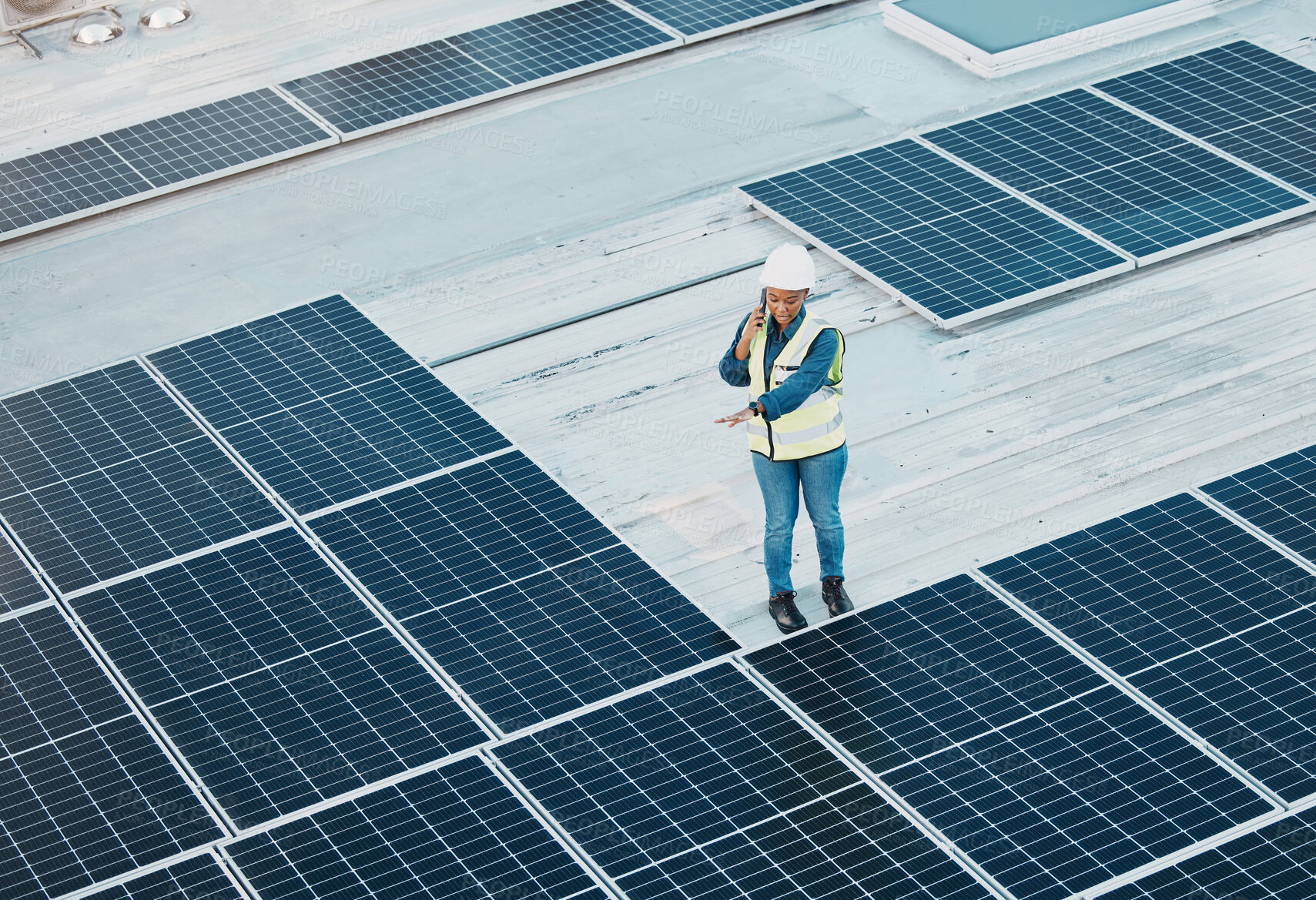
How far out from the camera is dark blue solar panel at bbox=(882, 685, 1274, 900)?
9297mm

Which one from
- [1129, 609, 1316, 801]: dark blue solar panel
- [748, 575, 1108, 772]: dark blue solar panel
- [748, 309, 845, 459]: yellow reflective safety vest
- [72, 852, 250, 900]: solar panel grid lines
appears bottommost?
[72, 852, 250, 900]: solar panel grid lines

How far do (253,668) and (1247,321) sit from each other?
7816mm

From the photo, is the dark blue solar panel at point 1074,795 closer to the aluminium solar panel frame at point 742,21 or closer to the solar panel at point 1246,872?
the solar panel at point 1246,872

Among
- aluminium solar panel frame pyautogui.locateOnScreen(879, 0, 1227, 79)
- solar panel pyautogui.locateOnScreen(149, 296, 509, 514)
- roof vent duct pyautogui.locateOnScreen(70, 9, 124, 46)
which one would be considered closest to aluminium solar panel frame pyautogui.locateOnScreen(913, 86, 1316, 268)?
aluminium solar panel frame pyautogui.locateOnScreen(879, 0, 1227, 79)

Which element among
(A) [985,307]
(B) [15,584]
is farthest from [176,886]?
(A) [985,307]

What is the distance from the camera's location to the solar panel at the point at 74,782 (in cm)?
966

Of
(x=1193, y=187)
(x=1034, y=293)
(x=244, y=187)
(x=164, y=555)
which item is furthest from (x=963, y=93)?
(x=164, y=555)

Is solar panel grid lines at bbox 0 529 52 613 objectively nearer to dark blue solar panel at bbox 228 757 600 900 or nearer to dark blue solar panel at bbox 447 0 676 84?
dark blue solar panel at bbox 228 757 600 900

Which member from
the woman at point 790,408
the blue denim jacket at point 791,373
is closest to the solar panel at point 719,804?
the woman at point 790,408

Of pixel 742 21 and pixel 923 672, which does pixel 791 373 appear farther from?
pixel 742 21

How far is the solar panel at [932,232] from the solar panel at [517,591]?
3.69 meters

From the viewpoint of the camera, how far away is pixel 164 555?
39.4 feet

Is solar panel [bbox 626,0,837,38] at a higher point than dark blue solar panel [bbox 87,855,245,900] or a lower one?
higher

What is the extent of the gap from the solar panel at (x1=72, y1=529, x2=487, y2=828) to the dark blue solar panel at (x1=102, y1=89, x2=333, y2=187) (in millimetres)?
6077
